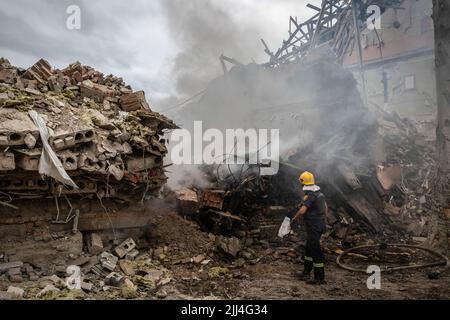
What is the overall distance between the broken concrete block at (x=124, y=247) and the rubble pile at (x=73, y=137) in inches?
39.9

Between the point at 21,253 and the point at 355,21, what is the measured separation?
1371 centimetres

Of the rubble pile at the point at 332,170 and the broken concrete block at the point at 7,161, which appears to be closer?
the broken concrete block at the point at 7,161

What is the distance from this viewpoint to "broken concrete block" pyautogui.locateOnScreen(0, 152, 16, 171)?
5355mm

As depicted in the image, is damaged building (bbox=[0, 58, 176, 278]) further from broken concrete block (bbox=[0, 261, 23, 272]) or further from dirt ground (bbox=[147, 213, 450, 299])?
dirt ground (bbox=[147, 213, 450, 299])

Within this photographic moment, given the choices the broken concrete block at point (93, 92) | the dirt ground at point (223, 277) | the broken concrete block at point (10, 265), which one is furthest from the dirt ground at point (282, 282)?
the broken concrete block at point (93, 92)

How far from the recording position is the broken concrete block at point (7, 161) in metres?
5.36

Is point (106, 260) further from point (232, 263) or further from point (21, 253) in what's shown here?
point (232, 263)

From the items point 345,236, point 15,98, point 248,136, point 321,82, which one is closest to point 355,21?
point 321,82

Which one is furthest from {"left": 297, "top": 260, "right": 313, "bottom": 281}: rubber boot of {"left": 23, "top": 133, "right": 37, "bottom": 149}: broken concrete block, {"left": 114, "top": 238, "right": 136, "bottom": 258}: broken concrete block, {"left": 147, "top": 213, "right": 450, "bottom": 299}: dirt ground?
{"left": 23, "top": 133, "right": 37, "bottom": 149}: broken concrete block

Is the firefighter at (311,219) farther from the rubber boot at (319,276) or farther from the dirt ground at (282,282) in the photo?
the dirt ground at (282,282)

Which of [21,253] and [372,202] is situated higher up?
[372,202]

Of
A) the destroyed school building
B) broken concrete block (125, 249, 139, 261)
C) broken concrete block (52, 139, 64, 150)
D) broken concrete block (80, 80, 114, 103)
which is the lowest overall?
broken concrete block (125, 249, 139, 261)

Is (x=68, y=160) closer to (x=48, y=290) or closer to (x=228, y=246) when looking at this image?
(x=48, y=290)

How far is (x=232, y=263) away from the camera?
699cm
